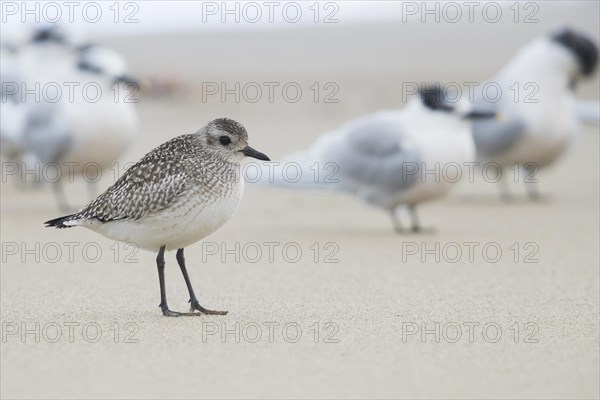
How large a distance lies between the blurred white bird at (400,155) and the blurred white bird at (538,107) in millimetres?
1255

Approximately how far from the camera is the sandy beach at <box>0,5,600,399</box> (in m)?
3.64

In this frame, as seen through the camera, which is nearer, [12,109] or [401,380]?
[401,380]

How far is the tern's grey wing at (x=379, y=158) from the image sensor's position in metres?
7.20

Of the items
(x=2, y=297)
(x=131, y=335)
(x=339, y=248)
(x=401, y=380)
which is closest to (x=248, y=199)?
(x=339, y=248)

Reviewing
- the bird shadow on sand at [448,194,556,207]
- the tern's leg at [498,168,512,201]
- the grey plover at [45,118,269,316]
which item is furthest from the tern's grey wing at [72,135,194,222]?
the tern's leg at [498,168,512,201]

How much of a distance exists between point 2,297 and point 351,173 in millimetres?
3022

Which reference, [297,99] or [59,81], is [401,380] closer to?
[59,81]

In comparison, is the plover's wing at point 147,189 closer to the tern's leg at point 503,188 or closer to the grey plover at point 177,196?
the grey plover at point 177,196

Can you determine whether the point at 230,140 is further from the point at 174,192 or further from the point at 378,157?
the point at 378,157

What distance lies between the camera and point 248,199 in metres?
8.89

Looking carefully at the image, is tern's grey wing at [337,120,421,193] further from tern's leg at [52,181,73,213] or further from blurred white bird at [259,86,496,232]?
tern's leg at [52,181,73,213]

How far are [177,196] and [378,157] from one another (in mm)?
3171

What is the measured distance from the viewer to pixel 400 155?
725 centimetres

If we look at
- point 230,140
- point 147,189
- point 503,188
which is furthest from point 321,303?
point 503,188
